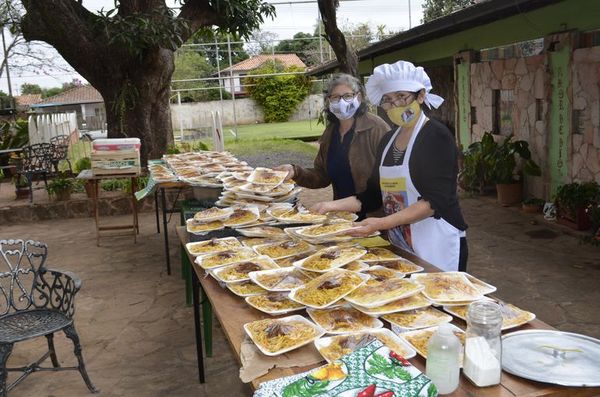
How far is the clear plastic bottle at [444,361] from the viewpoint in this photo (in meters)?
1.57

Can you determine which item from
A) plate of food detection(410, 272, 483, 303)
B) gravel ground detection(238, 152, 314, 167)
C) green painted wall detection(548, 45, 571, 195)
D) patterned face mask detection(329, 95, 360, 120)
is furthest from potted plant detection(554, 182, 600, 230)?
gravel ground detection(238, 152, 314, 167)

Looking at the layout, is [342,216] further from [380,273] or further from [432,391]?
[432,391]

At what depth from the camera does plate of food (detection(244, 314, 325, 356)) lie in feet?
6.29

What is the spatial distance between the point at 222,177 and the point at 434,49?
307 inches

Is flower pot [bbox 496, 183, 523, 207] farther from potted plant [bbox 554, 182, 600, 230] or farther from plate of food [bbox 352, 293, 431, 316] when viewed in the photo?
plate of food [bbox 352, 293, 431, 316]

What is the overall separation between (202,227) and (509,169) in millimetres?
6392

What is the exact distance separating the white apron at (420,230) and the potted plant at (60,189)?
804cm

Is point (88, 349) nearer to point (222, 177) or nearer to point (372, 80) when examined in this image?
point (222, 177)

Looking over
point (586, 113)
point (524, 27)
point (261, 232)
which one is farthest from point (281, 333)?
point (524, 27)

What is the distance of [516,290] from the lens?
5.39 meters

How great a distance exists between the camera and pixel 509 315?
2051mm

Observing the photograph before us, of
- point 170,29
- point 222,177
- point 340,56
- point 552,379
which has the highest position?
point 170,29

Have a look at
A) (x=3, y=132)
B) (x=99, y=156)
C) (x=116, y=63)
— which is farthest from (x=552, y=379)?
(x=3, y=132)

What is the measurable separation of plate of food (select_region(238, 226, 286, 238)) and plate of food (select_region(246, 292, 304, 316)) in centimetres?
91
